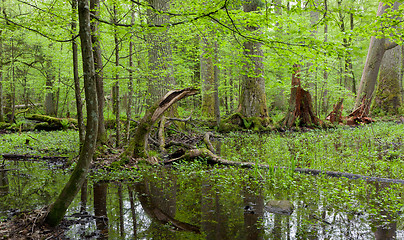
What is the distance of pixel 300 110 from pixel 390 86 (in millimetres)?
7391

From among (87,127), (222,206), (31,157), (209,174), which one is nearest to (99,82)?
(31,157)

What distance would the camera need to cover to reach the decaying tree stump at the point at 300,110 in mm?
13062

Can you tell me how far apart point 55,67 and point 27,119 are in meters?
3.83

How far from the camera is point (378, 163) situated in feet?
18.1

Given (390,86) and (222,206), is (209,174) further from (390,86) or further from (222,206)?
(390,86)

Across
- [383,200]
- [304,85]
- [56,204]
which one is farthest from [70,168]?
[304,85]

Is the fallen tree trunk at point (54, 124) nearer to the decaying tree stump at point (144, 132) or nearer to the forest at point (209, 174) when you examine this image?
the forest at point (209, 174)

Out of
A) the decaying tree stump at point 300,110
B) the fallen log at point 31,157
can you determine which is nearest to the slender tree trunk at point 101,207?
the fallen log at point 31,157

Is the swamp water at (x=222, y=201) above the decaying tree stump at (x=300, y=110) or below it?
below

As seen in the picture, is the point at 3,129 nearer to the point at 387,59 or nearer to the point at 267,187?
the point at 267,187

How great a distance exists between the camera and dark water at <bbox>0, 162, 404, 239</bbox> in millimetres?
2885

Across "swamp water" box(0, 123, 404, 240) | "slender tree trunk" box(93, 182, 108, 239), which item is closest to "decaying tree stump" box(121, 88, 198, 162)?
"swamp water" box(0, 123, 404, 240)

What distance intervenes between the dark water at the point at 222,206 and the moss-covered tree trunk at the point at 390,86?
15.0m

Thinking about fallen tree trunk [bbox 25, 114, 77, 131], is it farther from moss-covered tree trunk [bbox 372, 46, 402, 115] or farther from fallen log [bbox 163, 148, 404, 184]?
moss-covered tree trunk [bbox 372, 46, 402, 115]
